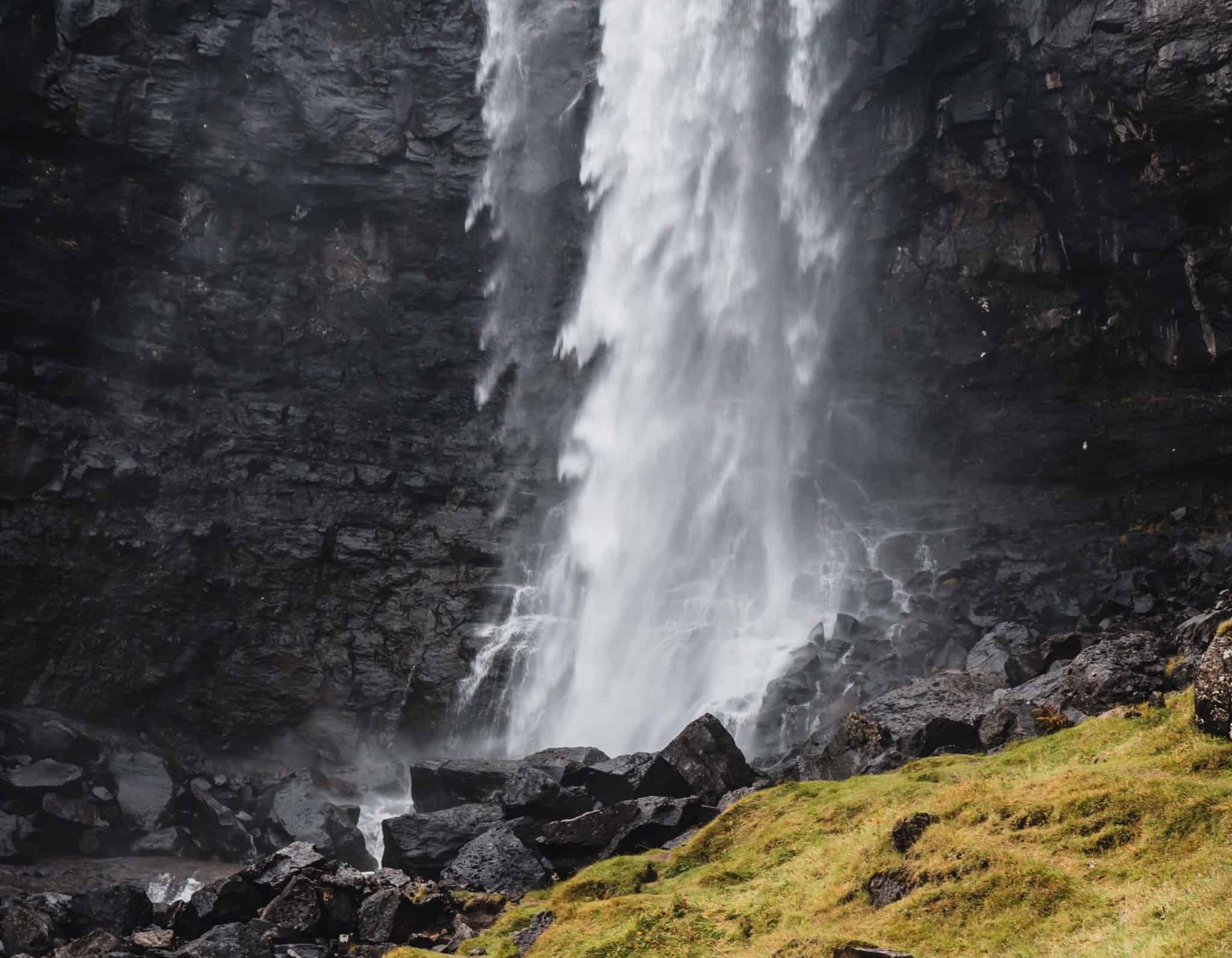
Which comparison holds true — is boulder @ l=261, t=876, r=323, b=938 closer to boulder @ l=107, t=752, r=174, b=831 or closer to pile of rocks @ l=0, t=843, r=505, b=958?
pile of rocks @ l=0, t=843, r=505, b=958

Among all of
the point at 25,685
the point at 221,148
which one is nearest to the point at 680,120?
the point at 221,148

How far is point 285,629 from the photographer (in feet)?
121

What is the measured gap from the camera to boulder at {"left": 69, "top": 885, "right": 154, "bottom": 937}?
19.2 m

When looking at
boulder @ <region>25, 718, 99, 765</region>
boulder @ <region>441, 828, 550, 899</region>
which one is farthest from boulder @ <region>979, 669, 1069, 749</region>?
boulder @ <region>25, 718, 99, 765</region>

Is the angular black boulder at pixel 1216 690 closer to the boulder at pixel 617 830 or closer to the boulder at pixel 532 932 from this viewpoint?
the boulder at pixel 532 932

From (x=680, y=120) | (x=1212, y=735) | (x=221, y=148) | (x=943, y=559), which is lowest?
(x=1212, y=735)

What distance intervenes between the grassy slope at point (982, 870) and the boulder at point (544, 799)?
432cm

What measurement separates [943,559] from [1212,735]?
1101 inches

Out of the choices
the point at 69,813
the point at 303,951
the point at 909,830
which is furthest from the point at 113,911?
the point at 909,830

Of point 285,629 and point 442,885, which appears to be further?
point 285,629

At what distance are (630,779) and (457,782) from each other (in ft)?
20.1

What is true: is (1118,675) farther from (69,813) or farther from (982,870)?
(69,813)

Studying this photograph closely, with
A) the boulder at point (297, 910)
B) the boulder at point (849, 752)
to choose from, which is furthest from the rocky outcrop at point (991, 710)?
the boulder at point (297, 910)

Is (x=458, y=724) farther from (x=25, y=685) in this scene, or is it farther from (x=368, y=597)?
(x=25, y=685)
